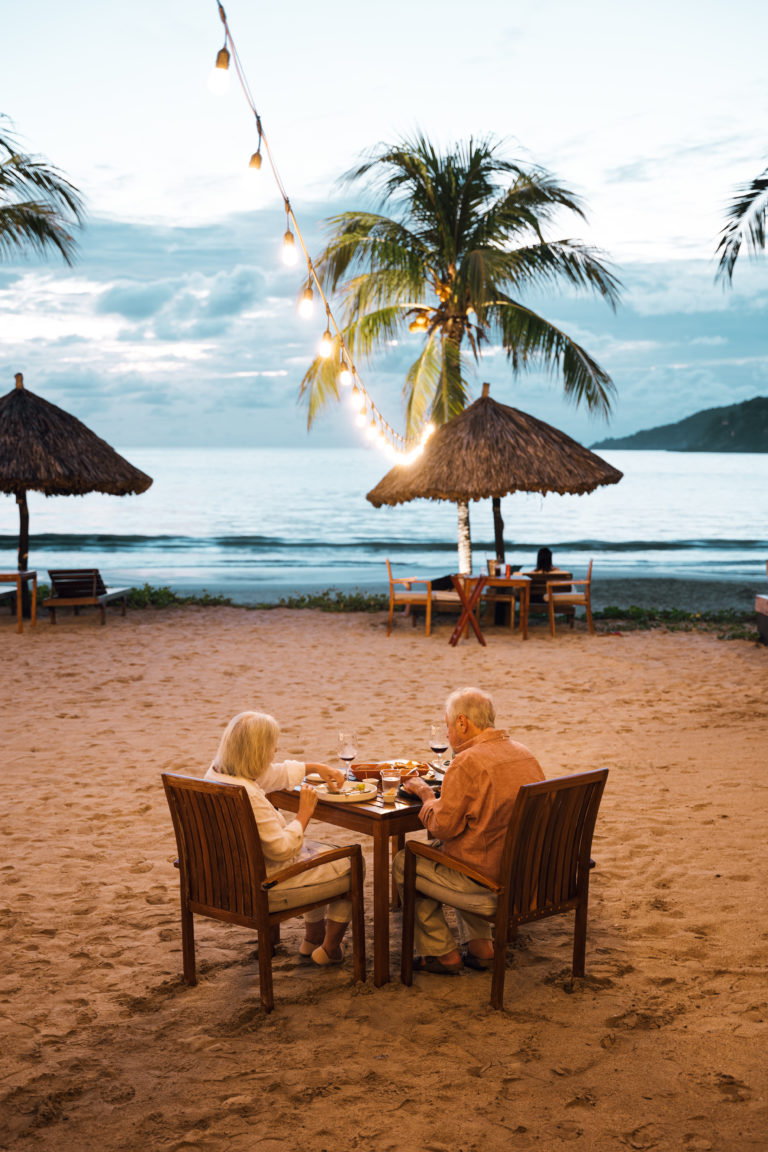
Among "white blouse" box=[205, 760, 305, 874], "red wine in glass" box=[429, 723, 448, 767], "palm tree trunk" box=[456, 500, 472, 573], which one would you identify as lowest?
"white blouse" box=[205, 760, 305, 874]

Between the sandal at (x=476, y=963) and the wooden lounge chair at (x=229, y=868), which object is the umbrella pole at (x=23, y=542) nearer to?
the wooden lounge chair at (x=229, y=868)

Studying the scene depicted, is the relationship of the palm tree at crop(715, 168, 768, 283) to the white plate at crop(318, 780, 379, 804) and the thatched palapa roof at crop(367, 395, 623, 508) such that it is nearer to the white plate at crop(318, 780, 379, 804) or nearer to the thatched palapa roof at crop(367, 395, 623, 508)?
the thatched palapa roof at crop(367, 395, 623, 508)

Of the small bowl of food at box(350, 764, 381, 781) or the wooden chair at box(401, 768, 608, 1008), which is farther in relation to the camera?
the small bowl of food at box(350, 764, 381, 781)

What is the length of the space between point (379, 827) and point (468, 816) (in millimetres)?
310

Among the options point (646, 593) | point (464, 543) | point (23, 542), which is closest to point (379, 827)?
point (464, 543)

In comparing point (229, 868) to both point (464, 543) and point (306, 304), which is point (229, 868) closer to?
point (306, 304)

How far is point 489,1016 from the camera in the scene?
3025 millimetres

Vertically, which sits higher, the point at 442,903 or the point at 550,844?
the point at 550,844

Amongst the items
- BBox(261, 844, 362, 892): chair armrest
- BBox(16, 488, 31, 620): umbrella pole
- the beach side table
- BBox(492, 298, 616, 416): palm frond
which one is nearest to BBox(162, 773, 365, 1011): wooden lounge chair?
BBox(261, 844, 362, 892): chair armrest

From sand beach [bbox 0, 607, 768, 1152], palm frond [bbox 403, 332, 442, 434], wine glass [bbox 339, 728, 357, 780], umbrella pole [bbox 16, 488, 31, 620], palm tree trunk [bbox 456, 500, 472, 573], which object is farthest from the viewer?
palm frond [bbox 403, 332, 442, 434]

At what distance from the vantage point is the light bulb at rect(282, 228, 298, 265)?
5680 mm

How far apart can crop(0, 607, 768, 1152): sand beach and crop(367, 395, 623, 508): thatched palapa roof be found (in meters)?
5.15

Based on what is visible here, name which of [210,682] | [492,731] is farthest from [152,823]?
[210,682]

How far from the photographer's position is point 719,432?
11112cm
